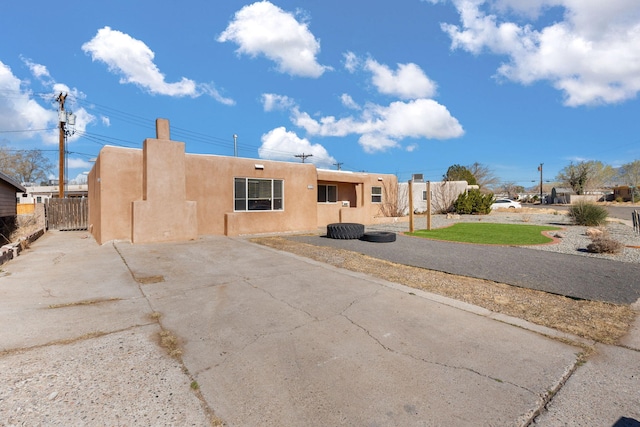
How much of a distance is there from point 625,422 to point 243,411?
2.64m

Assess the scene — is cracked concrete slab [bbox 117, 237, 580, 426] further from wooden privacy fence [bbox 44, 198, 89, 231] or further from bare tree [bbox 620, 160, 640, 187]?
bare tree [bbox 620, 160, 640, 187]

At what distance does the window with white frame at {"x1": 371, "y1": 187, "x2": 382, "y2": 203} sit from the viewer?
2058 cm

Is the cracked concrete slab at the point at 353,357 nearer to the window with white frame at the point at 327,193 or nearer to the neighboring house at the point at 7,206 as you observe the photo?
the window with white frame at the point at 327,193

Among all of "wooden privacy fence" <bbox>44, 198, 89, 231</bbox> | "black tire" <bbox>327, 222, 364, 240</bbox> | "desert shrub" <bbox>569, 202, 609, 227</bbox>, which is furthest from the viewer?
"wooden privacy fence" <bbox>44, 198, 89, 231</bbox>

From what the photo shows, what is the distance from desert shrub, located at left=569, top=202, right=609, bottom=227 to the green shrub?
9.14 meters

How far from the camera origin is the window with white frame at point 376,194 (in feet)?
67.5

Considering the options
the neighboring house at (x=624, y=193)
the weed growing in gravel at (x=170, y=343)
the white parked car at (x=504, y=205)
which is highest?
the neighboring house at (x=624, y=193)

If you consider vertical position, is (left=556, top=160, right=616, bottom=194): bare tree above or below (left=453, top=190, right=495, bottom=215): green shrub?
above

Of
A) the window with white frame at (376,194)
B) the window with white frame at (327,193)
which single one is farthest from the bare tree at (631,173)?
the window with white frame at (327,193)

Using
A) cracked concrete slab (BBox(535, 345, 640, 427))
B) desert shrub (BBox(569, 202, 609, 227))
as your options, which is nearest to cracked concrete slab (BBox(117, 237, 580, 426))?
cracked concrete slab (BBox(535, 345, 640, 427))

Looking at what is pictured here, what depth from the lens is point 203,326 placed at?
3.76m

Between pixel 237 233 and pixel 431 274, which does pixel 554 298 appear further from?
pixel 237 233

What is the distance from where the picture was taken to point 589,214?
628 inches

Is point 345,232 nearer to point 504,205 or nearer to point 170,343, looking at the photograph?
point 170,343
